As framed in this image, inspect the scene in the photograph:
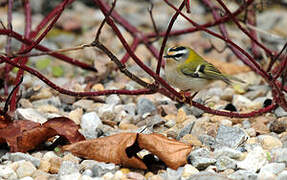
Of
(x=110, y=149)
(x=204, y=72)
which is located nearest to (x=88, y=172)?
(x=110, y=149)

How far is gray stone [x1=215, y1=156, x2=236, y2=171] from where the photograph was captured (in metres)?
3.36

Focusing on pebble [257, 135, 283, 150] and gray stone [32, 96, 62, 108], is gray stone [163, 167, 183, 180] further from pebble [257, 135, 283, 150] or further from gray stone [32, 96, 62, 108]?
gray stone [32, 96, 62, 108]

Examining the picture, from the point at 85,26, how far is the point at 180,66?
3641 millimetres

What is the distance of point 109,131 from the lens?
424 cm

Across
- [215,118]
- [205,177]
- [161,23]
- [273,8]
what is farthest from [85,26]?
[205,177]

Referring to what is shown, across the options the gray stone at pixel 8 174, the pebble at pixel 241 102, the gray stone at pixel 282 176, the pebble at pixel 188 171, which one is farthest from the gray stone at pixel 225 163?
the pebble at pixel 241 102

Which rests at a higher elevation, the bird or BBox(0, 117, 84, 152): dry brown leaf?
the bird

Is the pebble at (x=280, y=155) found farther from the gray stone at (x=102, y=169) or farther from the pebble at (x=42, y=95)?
the pebble at (x=42, y=95)

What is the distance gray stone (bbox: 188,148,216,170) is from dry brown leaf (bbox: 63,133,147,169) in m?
0.32

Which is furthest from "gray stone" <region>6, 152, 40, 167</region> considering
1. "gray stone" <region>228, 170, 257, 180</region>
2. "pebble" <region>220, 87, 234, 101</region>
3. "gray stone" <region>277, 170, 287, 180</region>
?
"pebble" <region>220, 87, 234, 101</region>

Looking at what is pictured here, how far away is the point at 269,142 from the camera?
3793mm

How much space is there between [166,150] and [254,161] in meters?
0.56

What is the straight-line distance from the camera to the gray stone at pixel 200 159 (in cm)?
335

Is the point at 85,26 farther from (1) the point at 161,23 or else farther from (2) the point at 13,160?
(2) the point at 13,160
